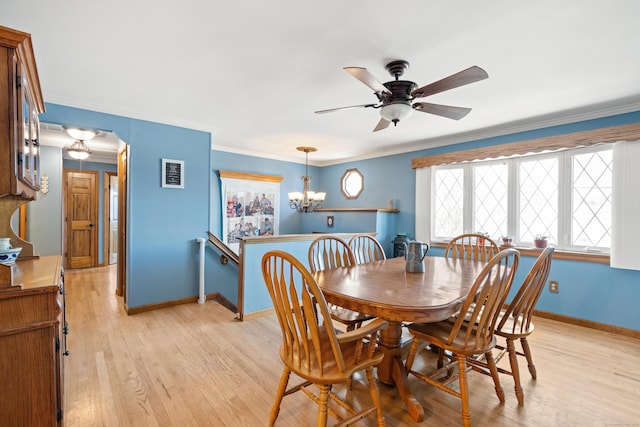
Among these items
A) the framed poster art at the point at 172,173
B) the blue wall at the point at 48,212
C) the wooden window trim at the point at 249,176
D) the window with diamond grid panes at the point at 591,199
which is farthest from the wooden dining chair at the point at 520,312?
the blue wall at the point at 48,212

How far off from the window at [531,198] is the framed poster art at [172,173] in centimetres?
350

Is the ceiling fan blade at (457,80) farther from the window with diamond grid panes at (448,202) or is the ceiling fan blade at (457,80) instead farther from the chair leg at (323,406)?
the window with diamond grid panes at (448,202)

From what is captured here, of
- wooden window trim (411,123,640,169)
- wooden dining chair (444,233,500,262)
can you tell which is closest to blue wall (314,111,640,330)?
wooden window trim (411,123,640,169)

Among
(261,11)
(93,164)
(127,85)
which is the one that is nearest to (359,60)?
(261,11)

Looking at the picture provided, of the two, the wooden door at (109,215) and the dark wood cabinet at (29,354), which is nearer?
the dark wood cabinet at (29,354)

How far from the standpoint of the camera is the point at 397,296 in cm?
159

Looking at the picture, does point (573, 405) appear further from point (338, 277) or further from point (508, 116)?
point (508, 116)

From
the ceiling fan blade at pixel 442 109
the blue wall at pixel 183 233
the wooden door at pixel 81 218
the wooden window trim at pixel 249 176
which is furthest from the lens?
the wooden door at pixel 81 218

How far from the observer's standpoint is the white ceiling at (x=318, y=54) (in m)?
1.63

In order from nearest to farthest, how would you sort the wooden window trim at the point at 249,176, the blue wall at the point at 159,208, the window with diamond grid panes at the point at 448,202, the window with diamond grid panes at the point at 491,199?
the blue wall at the point at 159,208, the window with diamond grid panes at the point at 491,199, the window with diamond grid panes at the point at 448,202, the wooden window trim at the point at 249,176

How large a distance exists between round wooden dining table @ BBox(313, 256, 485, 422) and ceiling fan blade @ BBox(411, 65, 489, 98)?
1252 millimetres

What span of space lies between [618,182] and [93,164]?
815 centimetres

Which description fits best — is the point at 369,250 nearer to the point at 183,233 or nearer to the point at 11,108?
the point at 183,233

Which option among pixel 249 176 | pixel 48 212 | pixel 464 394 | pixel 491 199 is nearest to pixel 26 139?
pixel 464 394
